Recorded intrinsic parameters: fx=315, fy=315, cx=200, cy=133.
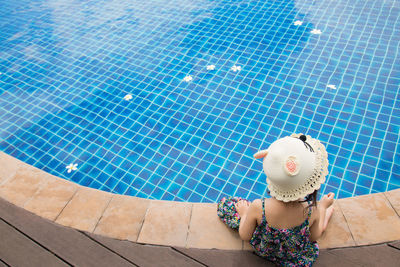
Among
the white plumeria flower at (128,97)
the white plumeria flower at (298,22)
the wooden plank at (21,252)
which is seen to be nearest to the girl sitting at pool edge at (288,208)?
the wooden plank at (21,252)

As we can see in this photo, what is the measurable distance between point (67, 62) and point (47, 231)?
314 cm

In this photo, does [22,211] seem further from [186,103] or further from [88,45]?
[88,45]

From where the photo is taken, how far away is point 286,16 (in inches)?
207

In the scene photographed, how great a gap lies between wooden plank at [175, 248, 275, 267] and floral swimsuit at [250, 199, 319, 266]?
0.19 ft

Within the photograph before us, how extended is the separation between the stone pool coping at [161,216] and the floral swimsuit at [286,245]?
18 centimetres

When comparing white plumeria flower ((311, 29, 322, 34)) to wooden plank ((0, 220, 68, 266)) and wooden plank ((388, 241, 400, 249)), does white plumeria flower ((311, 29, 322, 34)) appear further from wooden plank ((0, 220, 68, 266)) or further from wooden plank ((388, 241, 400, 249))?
wooden plank ((0, 220, 68, 266))

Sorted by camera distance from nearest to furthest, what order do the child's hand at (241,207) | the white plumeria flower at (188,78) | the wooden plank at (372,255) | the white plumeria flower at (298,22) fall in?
1. the wooden plank at (372,255)
2. the child's hand at (241,207)
3. the white plumeria flower at (188,78)
4. the white plumeria flower at (298,22)

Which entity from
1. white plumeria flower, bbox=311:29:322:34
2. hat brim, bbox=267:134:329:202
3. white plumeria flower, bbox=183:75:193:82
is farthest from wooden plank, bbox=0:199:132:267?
white plumeria flower, bbox=311:29:322:34

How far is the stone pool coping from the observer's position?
243 centimetres

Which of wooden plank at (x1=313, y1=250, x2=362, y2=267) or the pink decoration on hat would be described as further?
wooden plank at (x1=313, y1=250, x2=362, y2=267)

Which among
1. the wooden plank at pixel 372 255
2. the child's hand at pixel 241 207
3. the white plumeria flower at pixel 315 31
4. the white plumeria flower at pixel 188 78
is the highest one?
the child's hand at pixel 241 207

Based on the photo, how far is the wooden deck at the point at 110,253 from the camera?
2287 mm

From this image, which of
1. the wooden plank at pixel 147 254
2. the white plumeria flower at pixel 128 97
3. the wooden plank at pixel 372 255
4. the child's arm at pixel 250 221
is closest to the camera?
the child's arm at pixel 250 221

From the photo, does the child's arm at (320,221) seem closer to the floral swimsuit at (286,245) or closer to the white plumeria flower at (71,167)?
the floral swimsuit at (286,245)
